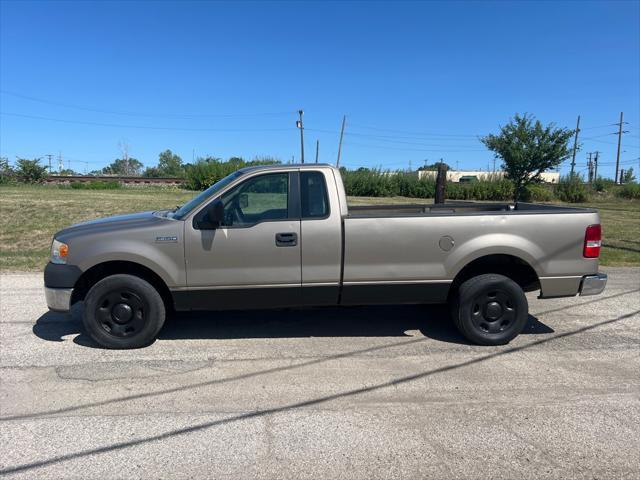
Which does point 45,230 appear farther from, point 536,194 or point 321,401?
point 536,194

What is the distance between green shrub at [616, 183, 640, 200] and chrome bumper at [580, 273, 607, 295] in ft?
156

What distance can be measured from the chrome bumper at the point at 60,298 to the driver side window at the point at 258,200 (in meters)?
1.73

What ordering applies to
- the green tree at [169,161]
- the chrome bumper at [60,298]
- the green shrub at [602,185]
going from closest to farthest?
the chrome bumper at [60,298], the green shrub at [602,185], the green tree at [169,161]

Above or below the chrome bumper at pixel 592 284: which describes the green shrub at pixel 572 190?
above

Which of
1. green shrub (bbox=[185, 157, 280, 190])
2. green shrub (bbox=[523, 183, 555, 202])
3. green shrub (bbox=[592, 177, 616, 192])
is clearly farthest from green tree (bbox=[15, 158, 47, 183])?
green shrub (bbox=[592, 177, 616, 192])

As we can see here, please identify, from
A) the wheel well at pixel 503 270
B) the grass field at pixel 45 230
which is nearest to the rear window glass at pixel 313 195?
the wheel well at pixel 503 270

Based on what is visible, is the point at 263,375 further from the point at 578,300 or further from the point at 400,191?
the point at 400,191

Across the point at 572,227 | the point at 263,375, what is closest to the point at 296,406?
the point at 263,375

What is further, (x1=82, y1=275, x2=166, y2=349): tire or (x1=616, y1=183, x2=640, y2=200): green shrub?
(x1=616, y1=183, x2=640, y2=200): green shrub

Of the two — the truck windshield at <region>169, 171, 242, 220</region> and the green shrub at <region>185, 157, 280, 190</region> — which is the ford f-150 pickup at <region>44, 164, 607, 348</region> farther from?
the green shrub at <region>185, 157, 280, 190</region>

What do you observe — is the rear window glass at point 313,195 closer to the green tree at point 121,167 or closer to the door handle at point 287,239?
the door handle at point 287,239

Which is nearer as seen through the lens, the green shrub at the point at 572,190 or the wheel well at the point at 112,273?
the wheel well at the point at 112,273

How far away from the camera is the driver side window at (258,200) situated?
16.1 feet

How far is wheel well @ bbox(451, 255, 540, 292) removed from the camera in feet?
16.8
